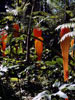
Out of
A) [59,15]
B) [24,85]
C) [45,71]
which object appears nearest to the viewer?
[59,15]

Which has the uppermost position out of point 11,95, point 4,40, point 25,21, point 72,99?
point 25,21

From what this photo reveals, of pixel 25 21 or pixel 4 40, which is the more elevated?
pixel 25 21

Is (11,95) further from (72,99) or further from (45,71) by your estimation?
(72,99)

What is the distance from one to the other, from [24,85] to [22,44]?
75 centimetres

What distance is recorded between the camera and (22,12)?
6.41ft

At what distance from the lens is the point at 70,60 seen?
1498 millimetres

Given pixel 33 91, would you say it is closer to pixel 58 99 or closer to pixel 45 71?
pixel 45 71

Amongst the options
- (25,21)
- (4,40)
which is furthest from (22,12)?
(4,40)

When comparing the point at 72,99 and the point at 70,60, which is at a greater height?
the point at 70,60

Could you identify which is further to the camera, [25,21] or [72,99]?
[25,21]

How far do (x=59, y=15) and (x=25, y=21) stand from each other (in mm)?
385

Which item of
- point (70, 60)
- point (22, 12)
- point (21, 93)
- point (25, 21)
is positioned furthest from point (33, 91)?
point (22, 12)

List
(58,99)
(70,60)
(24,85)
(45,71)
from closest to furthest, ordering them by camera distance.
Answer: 1. (58,99)
2. (70,60)
3. (45,71)
4. (24,85)

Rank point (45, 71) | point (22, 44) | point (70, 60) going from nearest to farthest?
point (70, 60) < point (45, 71) < point (22, 44)
